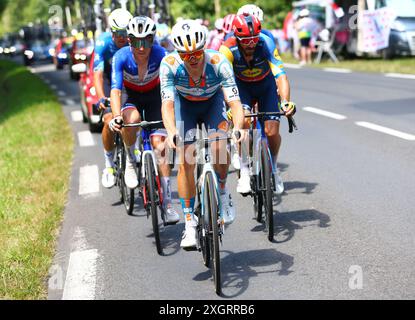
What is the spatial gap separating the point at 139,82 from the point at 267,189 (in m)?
1.73

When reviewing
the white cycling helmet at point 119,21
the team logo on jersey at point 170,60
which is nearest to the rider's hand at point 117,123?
the team logo on jersey at point 170,60

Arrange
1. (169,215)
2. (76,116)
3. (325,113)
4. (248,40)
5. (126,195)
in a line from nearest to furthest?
1. (169,215)
2. (248,40)
3. (126,195)
4. (325,113)
5. (76,116)

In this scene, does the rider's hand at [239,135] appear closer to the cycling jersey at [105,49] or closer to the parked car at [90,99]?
the cycling jersey at [105,49]

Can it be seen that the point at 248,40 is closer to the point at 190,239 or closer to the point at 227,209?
the point at 227,209

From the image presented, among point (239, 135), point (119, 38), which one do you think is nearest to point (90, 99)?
point (119, 38)

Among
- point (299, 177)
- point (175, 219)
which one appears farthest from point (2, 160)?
point (175, 219)

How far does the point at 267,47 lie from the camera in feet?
22.8

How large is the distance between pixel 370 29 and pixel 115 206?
19568mm

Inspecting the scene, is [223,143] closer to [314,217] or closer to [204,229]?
[204,229]

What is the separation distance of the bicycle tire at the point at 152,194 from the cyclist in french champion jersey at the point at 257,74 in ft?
3.67

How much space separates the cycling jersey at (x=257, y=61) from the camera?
692cm

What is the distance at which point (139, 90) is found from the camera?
7.24m

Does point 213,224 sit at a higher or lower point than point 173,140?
lower

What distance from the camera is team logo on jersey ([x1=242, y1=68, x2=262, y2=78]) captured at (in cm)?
725
